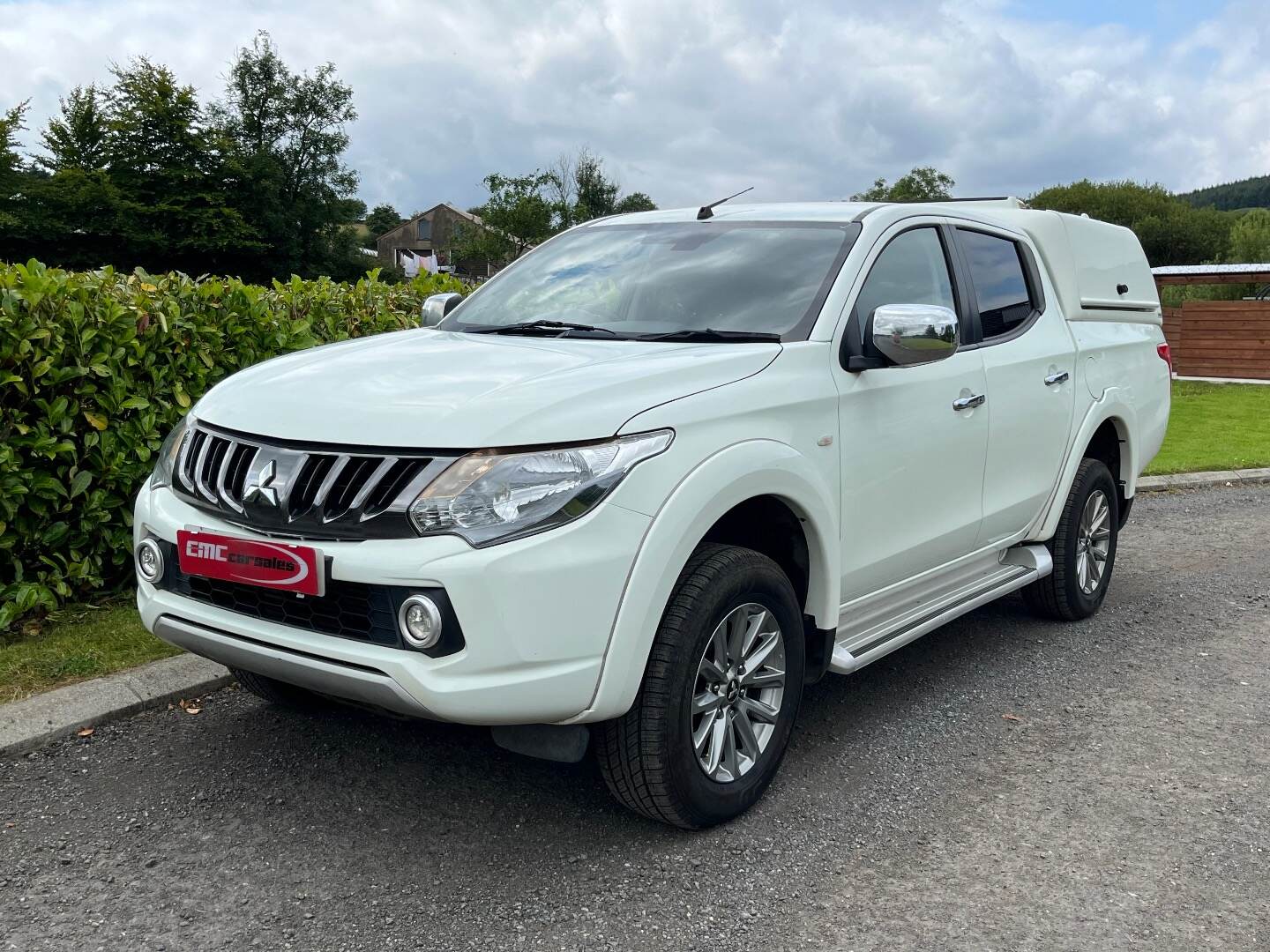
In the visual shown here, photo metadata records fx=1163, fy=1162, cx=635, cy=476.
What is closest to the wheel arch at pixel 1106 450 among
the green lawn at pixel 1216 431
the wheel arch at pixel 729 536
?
the wheel arch at pixel 729 536

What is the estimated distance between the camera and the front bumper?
8.93 feet

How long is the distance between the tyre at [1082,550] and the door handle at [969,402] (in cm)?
119

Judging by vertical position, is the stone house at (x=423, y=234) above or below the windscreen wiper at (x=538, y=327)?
above

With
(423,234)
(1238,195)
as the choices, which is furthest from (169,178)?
(1238,195)

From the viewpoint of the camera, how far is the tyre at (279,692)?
3.93 m

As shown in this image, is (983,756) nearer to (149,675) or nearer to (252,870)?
(252,870)

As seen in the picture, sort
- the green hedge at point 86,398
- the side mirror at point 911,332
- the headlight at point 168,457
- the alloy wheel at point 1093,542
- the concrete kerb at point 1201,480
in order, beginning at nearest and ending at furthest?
the headlight at point 168,457, the side mirror at point 911,332, the green hedge at point 86,398, the alloy wheel at point 1093,542, the concrete kerb at point 1201,480

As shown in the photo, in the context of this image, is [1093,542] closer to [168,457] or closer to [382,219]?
[168,457]

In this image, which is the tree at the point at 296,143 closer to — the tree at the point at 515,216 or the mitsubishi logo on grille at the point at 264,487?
the tree at the point at 515,216

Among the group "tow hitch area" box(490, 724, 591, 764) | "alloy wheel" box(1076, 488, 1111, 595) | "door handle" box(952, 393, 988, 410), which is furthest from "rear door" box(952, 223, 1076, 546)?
"tow hitch area" box(490, 724, 591, 764)

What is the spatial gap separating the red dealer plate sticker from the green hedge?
1.96 m

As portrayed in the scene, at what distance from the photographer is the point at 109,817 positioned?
11.2 ft

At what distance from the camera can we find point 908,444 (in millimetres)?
3961

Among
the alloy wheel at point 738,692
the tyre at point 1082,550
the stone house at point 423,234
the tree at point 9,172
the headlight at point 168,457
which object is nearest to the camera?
the alloy wheel at point 738,692
